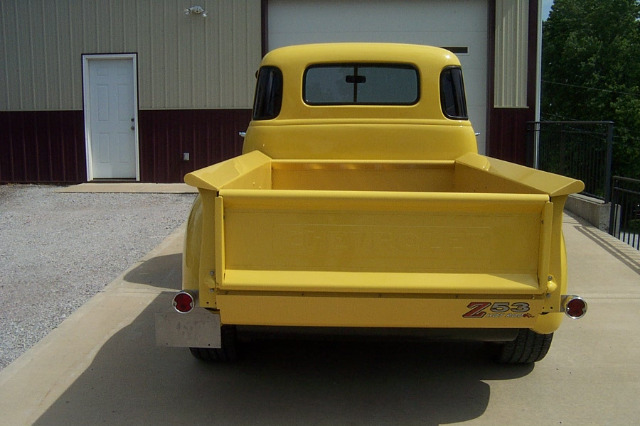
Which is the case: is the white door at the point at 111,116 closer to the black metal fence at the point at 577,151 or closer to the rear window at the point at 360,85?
the black metal fence at the point at 577,151

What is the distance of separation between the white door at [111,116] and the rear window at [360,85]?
7649 millimetres

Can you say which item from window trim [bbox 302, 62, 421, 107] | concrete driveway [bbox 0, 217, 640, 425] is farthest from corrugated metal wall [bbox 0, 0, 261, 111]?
concrete driveway [bbox 0, 217, 640, 425]

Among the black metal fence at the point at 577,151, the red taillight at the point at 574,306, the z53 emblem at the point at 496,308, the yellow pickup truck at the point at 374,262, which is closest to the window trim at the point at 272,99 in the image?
the yellow pickup truck at the point at 374,262

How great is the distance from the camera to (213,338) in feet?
10.8

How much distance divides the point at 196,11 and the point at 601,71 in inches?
1441

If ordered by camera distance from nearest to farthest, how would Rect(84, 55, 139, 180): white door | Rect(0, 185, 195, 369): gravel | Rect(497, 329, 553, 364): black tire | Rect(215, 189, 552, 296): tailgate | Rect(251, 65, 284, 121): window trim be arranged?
1. Rect(215, 189, 552, 296): tailgate
2. Rect(497, 329, 553, 364): black tire
3. Rect(0, 185, 195, 369): gravel
4. Rect(251, 65, 284, 121): window trim
5. Rect(84, 55, 139, 180): white door

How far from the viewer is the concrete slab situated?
11.6 m

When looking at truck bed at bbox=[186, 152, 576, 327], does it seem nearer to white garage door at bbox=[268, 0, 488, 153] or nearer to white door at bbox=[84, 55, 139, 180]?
white garage door at bbox=[268, 0, 488, 153]

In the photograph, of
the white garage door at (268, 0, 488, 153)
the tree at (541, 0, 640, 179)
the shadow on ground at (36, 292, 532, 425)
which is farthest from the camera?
the tree at (541, 0, 640, 179)

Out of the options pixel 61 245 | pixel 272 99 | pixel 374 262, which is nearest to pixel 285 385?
pixel 374 262

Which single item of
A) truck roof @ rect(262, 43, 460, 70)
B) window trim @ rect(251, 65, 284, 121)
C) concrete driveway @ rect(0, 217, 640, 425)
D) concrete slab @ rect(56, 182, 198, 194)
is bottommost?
concrete driveway @ rect(0, 217, 640, 425)

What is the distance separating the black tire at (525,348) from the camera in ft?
12.9

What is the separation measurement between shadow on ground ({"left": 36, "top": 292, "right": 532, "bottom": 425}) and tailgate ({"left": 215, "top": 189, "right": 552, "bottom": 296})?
543mm

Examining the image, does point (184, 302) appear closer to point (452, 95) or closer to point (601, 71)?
point (452, 95)
